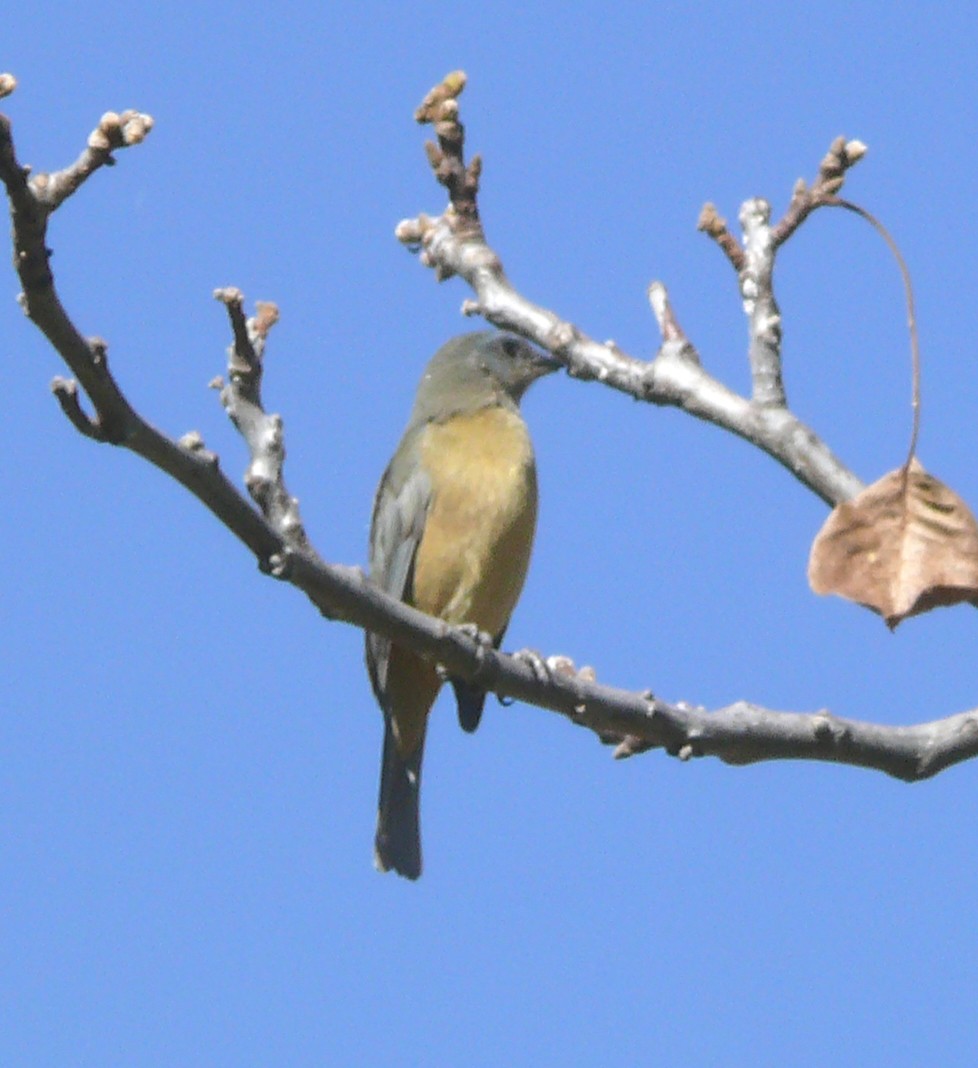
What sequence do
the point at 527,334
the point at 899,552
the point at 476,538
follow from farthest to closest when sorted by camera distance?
the point at 476,538 → the point at 527,334 → the point at 899,552

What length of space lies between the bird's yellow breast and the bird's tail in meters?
0.82

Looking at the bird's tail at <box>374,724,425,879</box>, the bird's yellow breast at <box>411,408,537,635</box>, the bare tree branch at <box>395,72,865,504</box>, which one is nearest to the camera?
the bare tree branch at <box>395,72,865,504</box>

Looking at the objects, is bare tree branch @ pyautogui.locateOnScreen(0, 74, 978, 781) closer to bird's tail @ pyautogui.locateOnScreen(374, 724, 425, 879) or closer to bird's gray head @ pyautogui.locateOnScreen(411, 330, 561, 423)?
bird's gray head @ pyautogui.locateOnScreen(411, 330, 561, 423)

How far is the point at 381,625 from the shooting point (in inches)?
142

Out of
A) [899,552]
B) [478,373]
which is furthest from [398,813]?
[899,552]

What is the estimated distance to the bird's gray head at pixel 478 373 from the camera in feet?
24.2

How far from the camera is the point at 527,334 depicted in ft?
16.7

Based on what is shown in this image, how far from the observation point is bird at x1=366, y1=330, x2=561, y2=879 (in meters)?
6.52

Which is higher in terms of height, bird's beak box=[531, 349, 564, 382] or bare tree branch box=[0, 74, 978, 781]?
bird's beak box=[531, 349, 564, 382]

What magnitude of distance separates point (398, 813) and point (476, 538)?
137 centimetres

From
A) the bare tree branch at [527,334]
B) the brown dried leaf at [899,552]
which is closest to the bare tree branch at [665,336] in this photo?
the bare tree branch at [527,334]

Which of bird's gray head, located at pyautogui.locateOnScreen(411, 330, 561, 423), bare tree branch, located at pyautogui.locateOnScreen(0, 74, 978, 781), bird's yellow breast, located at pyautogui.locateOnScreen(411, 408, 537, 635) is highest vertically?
bird's gray head, located at pyautogui.locateOnScreen(411, 330, 561, 423)

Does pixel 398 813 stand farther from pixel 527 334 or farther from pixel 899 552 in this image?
pixel 899 552

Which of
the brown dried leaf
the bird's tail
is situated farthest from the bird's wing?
the brown dried leaf
